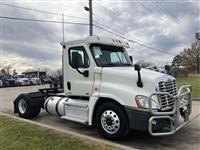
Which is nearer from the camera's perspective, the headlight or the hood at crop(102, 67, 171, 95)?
the headlight

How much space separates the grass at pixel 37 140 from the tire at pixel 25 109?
1594 millimetres

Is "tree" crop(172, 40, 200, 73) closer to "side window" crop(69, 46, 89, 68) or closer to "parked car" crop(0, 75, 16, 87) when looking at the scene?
"parked car" crop(0, 75, 16, 87)

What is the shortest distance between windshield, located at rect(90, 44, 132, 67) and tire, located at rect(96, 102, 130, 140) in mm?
1183

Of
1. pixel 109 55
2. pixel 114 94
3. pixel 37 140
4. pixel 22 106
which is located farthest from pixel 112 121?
pixel 22 106

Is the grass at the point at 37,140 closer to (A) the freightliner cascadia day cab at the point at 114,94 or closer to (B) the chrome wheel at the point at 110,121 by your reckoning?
(B) the chrome wheel at the point at 110,121

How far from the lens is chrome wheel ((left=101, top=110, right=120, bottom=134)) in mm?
6096

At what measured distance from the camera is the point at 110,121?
6211 millimetres

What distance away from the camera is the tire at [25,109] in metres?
8.98

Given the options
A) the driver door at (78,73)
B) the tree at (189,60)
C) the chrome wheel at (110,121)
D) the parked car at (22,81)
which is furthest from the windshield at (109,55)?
the tree at (189,60)

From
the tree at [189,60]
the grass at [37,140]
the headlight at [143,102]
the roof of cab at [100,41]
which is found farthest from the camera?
the tree at [189,60]

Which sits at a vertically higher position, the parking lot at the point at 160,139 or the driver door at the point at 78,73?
the driver door at the point at 78,73

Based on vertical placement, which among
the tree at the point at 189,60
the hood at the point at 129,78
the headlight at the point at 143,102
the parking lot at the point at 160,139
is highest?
the tree at the point at 189,60

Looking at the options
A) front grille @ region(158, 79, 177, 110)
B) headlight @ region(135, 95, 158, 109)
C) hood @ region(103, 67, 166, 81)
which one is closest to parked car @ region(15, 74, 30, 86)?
hood @ region(103, 67, 166, 81)

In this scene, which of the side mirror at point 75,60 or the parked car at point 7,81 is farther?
the parked car at point 7,81
